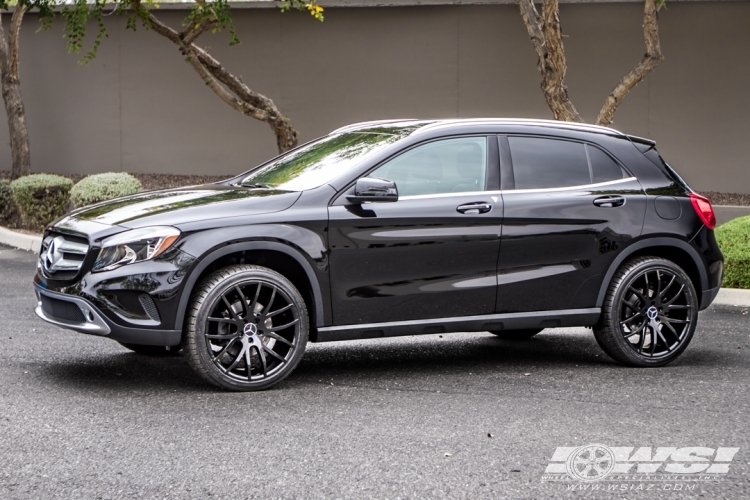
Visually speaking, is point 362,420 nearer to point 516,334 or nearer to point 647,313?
point 647,313

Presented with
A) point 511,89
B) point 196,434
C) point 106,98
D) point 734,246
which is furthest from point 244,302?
point 106,98

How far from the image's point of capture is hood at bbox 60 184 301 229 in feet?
20.5

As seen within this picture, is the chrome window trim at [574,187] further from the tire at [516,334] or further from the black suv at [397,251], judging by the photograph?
the tire at [516,334]

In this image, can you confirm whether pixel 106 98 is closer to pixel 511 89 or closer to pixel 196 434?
pixel 511 89

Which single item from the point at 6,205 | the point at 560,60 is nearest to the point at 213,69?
the point at 6,205

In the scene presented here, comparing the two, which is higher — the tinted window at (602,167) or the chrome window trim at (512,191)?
the tinted window at (602,167)

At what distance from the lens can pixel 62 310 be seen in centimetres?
633

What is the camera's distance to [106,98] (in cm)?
2025

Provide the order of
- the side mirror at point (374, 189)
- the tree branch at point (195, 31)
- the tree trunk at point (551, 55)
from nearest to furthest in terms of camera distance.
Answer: the side mirror at point (374, 189)
the tree trunk at point (551, 55)
the tree branch at point (195, 31)

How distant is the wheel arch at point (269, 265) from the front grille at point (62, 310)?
0.64 meters

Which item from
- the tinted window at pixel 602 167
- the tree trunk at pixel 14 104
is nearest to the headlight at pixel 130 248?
the tinted window at pixel 602 167

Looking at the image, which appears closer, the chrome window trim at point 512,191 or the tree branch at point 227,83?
the chrome window trim at point 512,191

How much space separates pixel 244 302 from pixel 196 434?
3.48ft

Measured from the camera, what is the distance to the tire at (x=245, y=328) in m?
6.17
